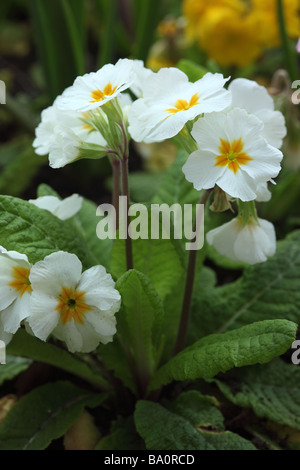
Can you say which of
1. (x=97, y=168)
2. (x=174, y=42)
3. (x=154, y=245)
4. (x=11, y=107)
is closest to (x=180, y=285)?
(x=154, y=245)

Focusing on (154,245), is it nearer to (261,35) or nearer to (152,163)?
(152,163)

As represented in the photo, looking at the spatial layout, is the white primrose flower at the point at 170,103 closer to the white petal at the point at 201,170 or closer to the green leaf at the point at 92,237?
the white petal at the point at 201,170

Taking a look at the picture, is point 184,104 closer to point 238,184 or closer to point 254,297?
point 238,184

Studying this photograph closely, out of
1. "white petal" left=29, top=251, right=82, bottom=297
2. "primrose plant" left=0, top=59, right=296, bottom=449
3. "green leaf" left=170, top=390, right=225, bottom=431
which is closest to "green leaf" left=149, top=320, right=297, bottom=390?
"primrose plant" left=0, top=59, right=296, bottom=449

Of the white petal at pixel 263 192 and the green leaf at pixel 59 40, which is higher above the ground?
the green leaf at pixel 59 40

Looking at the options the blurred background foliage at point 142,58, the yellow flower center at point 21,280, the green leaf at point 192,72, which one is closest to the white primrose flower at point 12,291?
the yellow flower center at point 21,280

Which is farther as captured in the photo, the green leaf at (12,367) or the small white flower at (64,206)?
the green leaf at (12,367)

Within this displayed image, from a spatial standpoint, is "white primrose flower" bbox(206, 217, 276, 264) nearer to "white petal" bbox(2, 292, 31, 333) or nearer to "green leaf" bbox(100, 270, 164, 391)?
"green leaf" bbox(100, 270, 164, 391)
